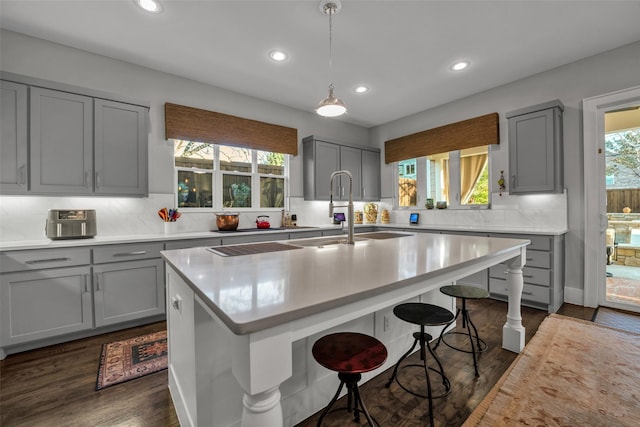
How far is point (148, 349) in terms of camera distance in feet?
7.74

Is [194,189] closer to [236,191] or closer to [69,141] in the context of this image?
[236,191]

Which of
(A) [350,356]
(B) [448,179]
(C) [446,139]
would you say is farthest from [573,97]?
(A) [350,356]

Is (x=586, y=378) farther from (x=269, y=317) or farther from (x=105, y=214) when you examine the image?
(x=105, y=214)

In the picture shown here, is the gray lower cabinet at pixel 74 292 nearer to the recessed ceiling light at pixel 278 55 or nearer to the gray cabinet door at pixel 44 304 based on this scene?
the gray cabinet door at pixel 44 304

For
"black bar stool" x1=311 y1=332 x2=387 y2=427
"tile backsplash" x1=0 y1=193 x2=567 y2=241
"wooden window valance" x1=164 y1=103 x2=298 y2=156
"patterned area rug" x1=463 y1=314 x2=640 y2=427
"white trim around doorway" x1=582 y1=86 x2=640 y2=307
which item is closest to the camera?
"black bar stool" x1=311 y1=332 x2=387 y2=427

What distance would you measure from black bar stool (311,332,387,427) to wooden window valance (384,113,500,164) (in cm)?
379

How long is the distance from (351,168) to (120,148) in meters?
3.38

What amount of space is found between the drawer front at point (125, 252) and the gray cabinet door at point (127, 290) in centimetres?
5

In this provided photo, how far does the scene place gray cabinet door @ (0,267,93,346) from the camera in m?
2.23

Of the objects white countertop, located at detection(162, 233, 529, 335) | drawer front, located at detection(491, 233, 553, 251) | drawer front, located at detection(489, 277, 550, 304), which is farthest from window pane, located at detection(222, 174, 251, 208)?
drawer front, located at detection(491, 233, 553, 251)

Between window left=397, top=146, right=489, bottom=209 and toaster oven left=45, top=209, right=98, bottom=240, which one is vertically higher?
window left=397, top=146, right=489, bottom=209

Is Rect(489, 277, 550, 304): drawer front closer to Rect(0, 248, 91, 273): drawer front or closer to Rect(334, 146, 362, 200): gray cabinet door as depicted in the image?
Rect(334, 146, 362, 200): gray cabinet door

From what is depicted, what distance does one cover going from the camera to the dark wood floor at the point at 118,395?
1.57m

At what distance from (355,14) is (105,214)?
10.4 feet
